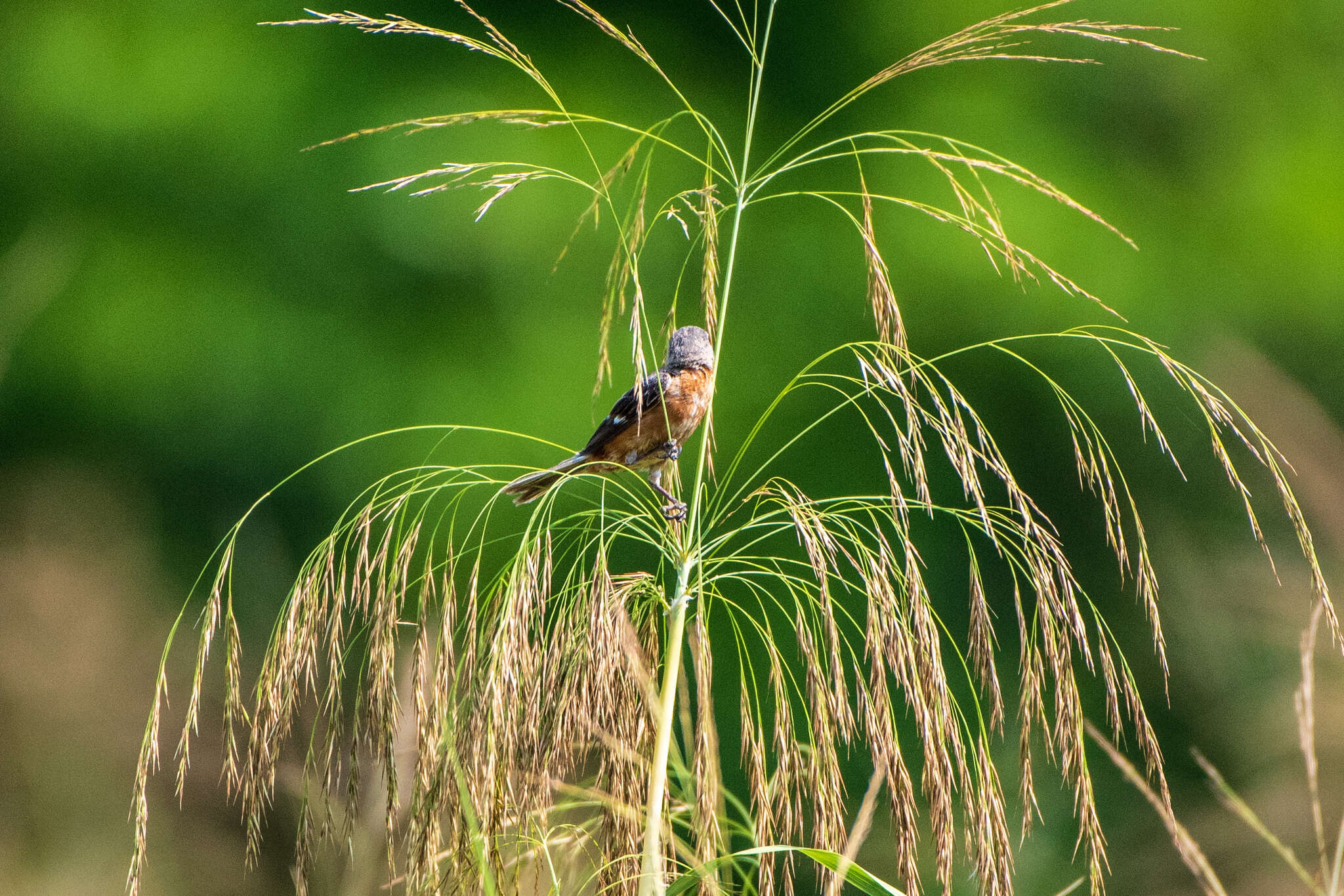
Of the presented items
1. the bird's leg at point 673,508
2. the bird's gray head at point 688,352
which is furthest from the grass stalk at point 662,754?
the bird's gray head at point 688,352

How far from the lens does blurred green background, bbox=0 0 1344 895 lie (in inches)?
175

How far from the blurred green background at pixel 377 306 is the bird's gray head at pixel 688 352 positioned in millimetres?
2234

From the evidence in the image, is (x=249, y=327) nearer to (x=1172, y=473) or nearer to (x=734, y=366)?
(x=734, y=366)

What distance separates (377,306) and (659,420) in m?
3.12

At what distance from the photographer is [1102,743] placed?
3.82ft

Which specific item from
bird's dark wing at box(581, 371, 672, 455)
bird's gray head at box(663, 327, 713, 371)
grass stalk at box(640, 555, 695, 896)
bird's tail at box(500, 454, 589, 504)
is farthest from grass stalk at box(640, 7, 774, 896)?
bird's gray head at box(663, 327, 713, 371)

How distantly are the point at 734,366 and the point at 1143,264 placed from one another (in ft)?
5.78

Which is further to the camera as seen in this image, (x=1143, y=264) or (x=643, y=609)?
(x=1143, y=264)

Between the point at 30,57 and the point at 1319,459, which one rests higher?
the point at 30,57

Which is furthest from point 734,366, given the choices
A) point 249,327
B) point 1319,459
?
point 1319,459

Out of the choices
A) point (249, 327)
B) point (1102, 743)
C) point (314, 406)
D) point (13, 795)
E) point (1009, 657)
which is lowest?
point (13, 795)

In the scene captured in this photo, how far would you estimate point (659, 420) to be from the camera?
2.06 metres

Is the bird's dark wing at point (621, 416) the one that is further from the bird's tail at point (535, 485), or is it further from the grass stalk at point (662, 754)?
the grass stalk at point (662, 754)

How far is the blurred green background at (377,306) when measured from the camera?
445cm
